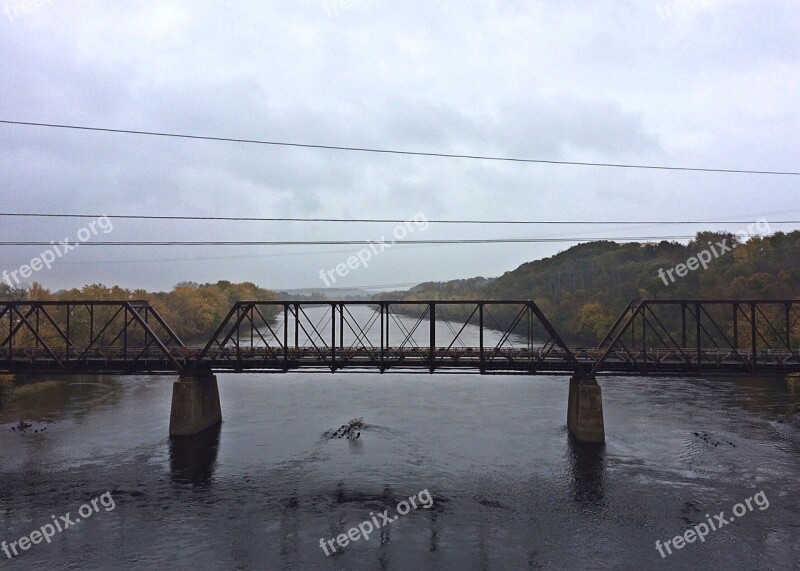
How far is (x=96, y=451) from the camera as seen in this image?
40.8 m

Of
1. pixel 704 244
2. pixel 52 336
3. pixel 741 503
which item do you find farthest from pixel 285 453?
pixel 704 244

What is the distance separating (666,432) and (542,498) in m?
20.1

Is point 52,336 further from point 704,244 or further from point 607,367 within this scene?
point 704,244

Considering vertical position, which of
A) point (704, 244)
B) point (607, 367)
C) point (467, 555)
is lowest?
point (467, 555)
